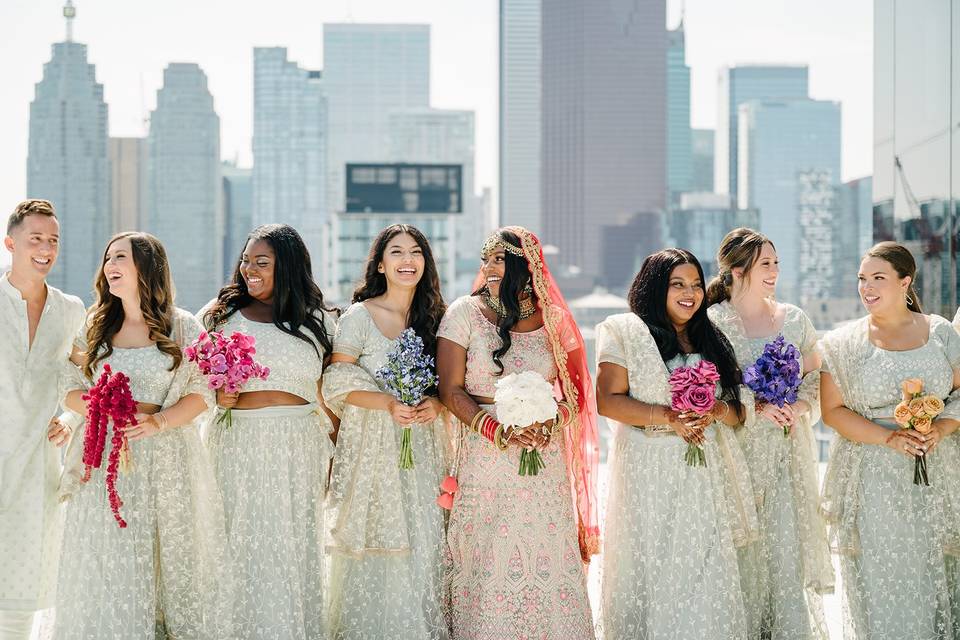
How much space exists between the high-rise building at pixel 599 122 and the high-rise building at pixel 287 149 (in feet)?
149

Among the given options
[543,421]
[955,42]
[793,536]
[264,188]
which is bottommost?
[793,536]

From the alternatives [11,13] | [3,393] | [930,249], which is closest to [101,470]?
[3,393]

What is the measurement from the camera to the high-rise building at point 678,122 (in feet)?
533

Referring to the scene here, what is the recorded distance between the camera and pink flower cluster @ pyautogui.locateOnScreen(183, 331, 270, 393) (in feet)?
13.8

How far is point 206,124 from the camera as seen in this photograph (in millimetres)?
121125

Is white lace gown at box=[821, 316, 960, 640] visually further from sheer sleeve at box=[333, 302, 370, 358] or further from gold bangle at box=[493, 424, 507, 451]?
sheer sleeve at box=[333, 302, 370, 358]

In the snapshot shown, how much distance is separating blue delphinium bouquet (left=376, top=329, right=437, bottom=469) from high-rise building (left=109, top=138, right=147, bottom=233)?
110462 mm

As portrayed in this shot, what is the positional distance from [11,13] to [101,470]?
25.8 meters

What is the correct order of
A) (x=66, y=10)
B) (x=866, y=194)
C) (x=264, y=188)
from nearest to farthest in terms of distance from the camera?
(x=66, y=10)
(x=866, y=194)
(x=264, y=188)

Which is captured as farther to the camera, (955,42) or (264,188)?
(264,188)

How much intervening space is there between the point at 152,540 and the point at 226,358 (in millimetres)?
911

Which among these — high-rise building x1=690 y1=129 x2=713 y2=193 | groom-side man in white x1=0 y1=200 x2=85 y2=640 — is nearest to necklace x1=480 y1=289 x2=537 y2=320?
groom-side man in white x1=0 y1=200 x2=85 y2=640

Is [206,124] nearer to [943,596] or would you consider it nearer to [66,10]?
[66,10]

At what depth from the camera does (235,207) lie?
15162 centimetres
